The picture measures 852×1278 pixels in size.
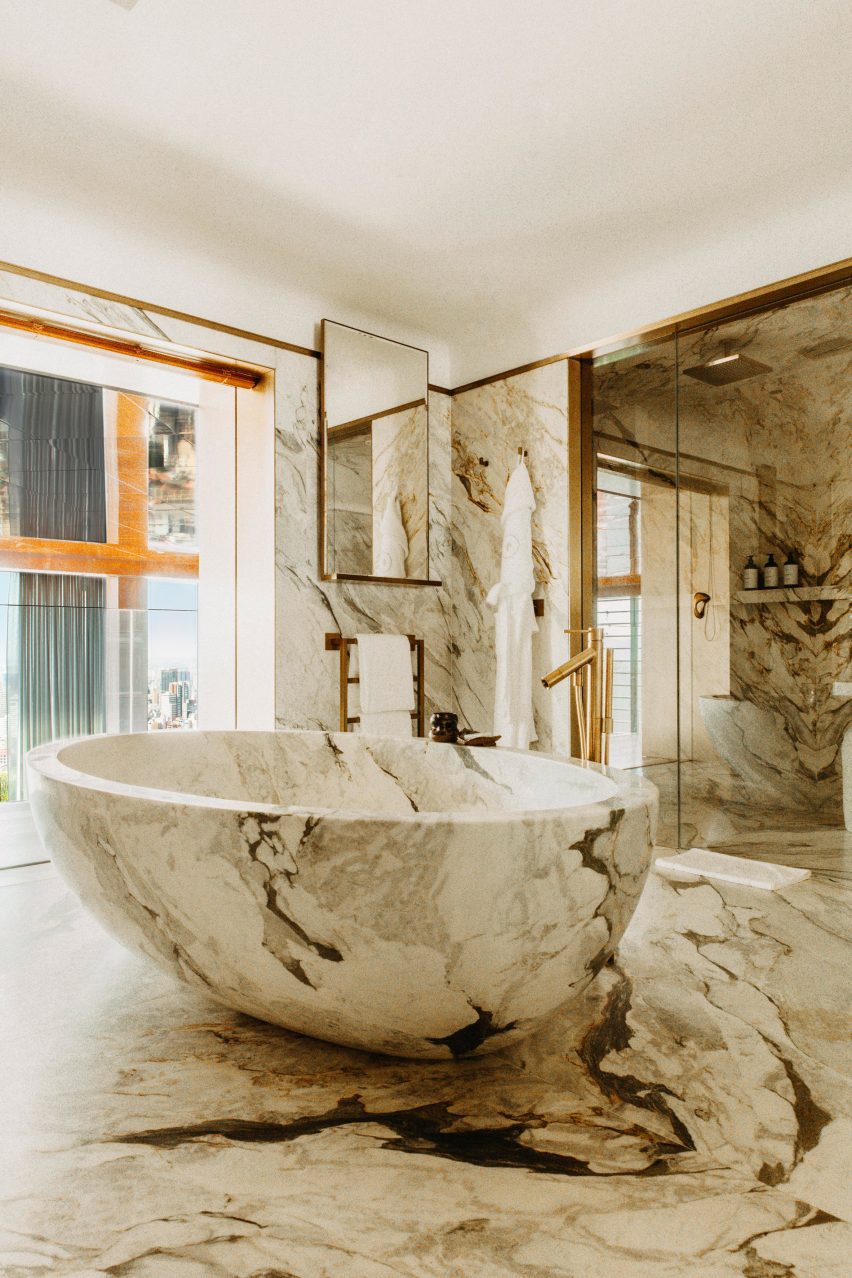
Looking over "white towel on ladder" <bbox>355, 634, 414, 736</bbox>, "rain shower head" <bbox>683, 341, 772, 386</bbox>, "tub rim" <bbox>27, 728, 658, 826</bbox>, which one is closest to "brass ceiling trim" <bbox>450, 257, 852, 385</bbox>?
"rain shower head" <bbox>683, 341, 772, 386</bbox>

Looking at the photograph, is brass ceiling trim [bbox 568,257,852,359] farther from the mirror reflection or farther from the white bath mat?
the white bath mat

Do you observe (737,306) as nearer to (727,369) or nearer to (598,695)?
(727,369)

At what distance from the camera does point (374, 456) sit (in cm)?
344

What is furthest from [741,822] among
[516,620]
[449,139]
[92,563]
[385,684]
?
[92,563]

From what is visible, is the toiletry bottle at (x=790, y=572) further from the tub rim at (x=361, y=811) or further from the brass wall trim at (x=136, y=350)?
the brass wall trim at (x=136, y=350)

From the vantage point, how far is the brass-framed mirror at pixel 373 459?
10.9ft

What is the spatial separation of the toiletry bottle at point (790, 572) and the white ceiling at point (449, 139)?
3.07ft

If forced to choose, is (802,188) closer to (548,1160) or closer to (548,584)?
(548,584)

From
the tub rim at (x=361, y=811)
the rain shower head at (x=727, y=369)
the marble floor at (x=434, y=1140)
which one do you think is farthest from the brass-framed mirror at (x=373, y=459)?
the marble floor at (x=434, y=1140)

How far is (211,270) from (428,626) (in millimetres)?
1642

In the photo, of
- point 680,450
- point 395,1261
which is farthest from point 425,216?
point 395,1261

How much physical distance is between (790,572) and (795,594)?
2.8 inches

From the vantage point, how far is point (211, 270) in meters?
3.04

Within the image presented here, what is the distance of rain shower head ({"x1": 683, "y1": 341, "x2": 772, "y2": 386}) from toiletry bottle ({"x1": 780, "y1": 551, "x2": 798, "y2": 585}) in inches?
24.7
